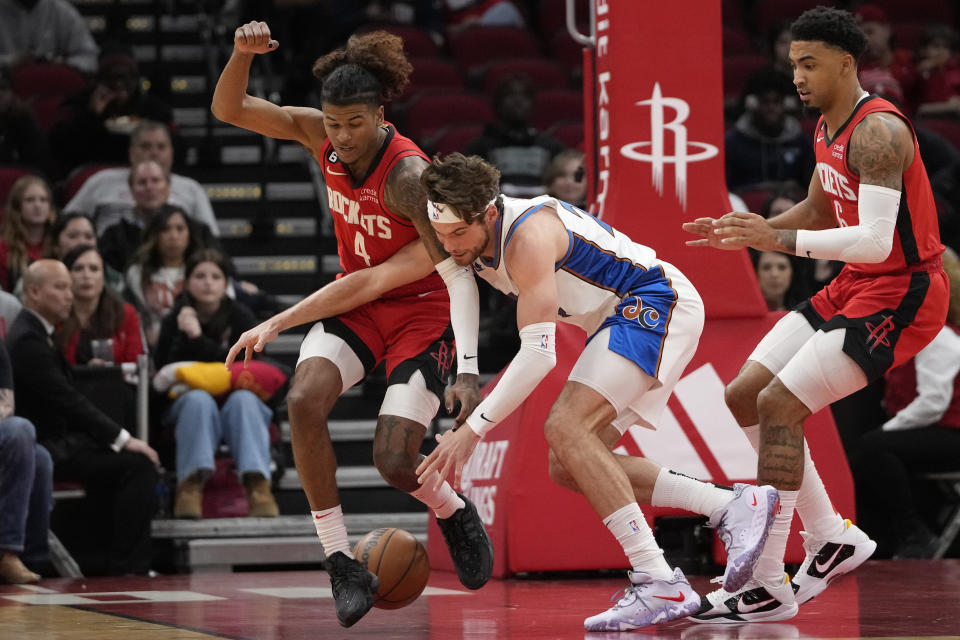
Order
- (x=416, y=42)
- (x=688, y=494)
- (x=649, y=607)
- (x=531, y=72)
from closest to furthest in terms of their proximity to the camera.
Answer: (x=649, y=607), (x=688, y=494), (x=531, y=72), (x=416, y=42)

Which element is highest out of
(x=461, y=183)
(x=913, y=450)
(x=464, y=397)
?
(x=461, y=183)

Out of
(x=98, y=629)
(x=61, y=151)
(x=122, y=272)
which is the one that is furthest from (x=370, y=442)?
(x=98, y=629)

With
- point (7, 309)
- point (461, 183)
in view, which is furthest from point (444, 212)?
point (7, 309)

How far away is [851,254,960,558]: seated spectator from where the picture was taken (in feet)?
26.0

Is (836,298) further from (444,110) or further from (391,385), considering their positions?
(444,110)

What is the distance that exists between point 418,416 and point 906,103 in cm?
784

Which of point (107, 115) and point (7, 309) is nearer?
point (7, 309)

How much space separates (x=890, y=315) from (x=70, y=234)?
16.5 ft

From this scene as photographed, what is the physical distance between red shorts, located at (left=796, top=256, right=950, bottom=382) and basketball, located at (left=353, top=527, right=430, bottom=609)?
5.31ft

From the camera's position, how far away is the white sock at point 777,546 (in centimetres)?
484

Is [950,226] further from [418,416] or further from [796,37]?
[418,416]

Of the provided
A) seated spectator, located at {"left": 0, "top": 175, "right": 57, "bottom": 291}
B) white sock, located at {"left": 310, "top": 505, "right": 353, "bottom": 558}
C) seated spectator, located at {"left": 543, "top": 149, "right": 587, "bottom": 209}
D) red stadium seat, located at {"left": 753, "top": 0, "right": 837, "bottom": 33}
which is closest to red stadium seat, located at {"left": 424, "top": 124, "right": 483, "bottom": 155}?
seated spectator, located at {"left": 543, "top": 149, "right": 587, "bottom": 209}

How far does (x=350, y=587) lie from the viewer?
15.6 feet

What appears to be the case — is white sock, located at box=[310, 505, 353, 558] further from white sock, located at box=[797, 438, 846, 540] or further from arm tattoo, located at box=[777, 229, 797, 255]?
arm tattoo, located at box=[777, 229, 797, 255]
